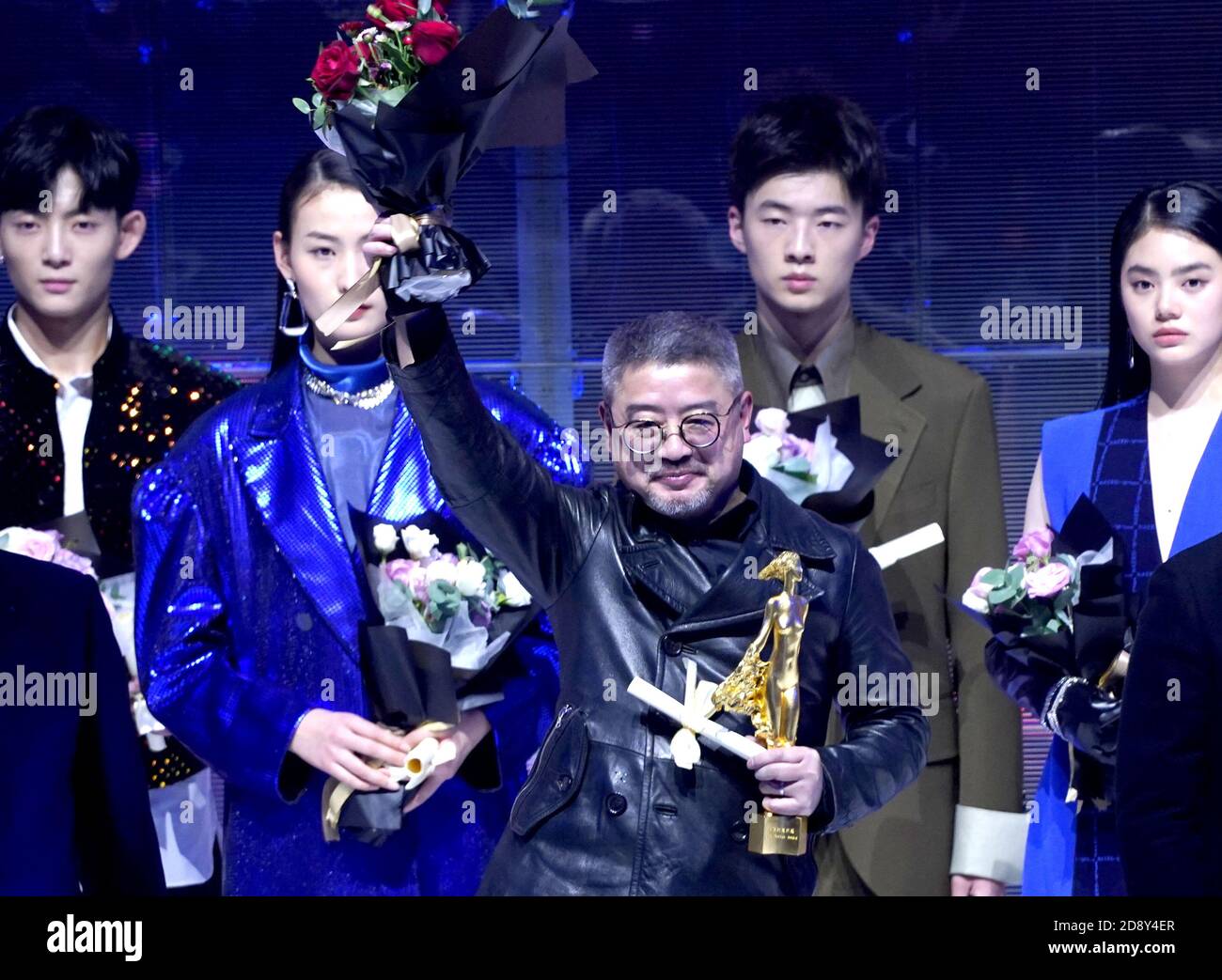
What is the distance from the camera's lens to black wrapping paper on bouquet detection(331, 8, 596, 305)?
319 centimetres

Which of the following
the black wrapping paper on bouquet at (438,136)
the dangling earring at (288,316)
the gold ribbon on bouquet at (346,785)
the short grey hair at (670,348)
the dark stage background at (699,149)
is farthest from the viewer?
the dark stage background at (699,149)

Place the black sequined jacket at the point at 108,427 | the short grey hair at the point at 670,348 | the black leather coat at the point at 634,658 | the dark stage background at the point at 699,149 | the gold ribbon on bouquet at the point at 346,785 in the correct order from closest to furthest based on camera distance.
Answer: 1. the black leather coat at the point at 634,658
2. the short grey hair at the point at 670,348
3. the gold ribbon on bouquet at the point at 346,785
4. the black sequined jacket at the point at 108,427
5. the dark stage background at the point at 699,149

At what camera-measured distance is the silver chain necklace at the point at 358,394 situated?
4.25 meters

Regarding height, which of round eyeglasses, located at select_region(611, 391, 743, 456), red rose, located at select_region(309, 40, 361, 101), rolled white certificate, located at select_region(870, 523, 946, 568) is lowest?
rolled white certificate, located at select_region(870, 523, 946, 568)

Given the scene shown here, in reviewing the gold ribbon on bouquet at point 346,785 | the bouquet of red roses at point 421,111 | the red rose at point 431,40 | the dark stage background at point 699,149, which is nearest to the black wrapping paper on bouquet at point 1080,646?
the dark stage background at point 699,149

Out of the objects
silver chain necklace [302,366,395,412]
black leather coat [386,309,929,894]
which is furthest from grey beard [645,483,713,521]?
silver chain necklace [302,366,395,412]

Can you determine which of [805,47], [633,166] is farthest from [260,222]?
[805,47]

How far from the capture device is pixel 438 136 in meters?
3.25

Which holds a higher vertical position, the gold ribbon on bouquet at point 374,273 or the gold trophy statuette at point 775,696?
the gold ribbon on bouquet at point 374,273

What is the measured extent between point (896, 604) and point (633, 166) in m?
1.21

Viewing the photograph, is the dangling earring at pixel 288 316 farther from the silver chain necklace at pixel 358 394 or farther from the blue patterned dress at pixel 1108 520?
the blue patterned dress at pixel 1108 520

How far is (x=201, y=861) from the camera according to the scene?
14.9 feet

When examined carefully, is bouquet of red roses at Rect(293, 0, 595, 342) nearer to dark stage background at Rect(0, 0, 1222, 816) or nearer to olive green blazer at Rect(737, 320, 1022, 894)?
olive green blazer at Rect(737, 320, 1022, 894)

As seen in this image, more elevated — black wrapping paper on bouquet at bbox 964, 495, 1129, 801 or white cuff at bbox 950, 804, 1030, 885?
black wrapping paper on bouquet at bbox 964, 495, 1129, 801
